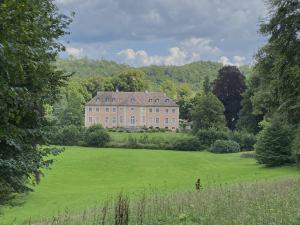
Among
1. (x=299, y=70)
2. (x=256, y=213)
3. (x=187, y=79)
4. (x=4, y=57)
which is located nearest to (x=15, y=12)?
(x=4, y=57)

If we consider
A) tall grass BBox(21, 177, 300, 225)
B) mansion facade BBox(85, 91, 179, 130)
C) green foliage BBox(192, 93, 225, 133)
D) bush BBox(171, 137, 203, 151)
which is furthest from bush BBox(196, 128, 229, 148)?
tall grass BBox(21, 177, 300, 225)

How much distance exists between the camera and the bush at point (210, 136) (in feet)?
205

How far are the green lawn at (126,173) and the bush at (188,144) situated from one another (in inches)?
262

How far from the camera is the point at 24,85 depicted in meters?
8.19

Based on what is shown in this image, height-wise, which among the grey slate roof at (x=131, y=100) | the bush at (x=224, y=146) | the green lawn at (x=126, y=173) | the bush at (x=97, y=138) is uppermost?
the grey slate roof at (x=131, y=100)

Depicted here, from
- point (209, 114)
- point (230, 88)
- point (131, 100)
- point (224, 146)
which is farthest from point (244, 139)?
point (131, 100)

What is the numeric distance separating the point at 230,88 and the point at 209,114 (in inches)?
392

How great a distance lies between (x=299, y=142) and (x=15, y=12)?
19.9 meters

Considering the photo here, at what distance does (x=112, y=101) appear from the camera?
315ft

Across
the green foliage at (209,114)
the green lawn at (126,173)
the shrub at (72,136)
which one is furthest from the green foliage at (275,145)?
the shrub at (72,136)

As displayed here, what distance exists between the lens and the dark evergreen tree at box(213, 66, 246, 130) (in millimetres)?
76312

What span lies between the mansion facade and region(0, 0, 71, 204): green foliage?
83508mm

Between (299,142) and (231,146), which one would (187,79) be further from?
(299,142)

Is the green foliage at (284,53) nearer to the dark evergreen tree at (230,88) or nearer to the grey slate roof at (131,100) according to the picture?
the dark evergreen tree at (230,88)
